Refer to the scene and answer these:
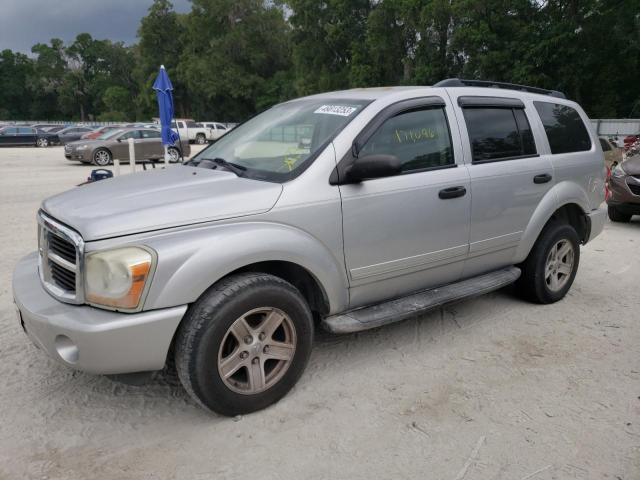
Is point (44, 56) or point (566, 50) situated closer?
point (566, 50)

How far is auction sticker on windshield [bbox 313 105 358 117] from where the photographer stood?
11.5 feet

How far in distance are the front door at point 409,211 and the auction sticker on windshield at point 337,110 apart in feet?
0.64

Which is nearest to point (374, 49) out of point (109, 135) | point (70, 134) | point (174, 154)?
point (70, 134)

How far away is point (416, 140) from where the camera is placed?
3662 mm

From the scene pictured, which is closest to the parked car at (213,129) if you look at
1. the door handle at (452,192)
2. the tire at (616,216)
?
the tire at (616,216)

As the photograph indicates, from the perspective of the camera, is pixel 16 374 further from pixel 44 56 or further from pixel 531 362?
pixel 44 56

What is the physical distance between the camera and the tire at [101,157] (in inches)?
781

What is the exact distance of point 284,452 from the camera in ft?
8.90

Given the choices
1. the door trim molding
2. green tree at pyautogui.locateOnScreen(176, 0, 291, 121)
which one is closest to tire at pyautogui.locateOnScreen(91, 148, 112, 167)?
the door trim molding

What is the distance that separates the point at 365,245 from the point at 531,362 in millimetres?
1493

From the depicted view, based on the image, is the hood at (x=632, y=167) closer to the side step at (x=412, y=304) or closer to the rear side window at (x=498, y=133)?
the rear side window at (x=498, y=133)

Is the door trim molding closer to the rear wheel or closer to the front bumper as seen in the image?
the front bumper

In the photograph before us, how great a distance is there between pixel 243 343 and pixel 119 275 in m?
0.77

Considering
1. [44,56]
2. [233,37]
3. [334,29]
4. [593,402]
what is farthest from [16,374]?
[44,56]
